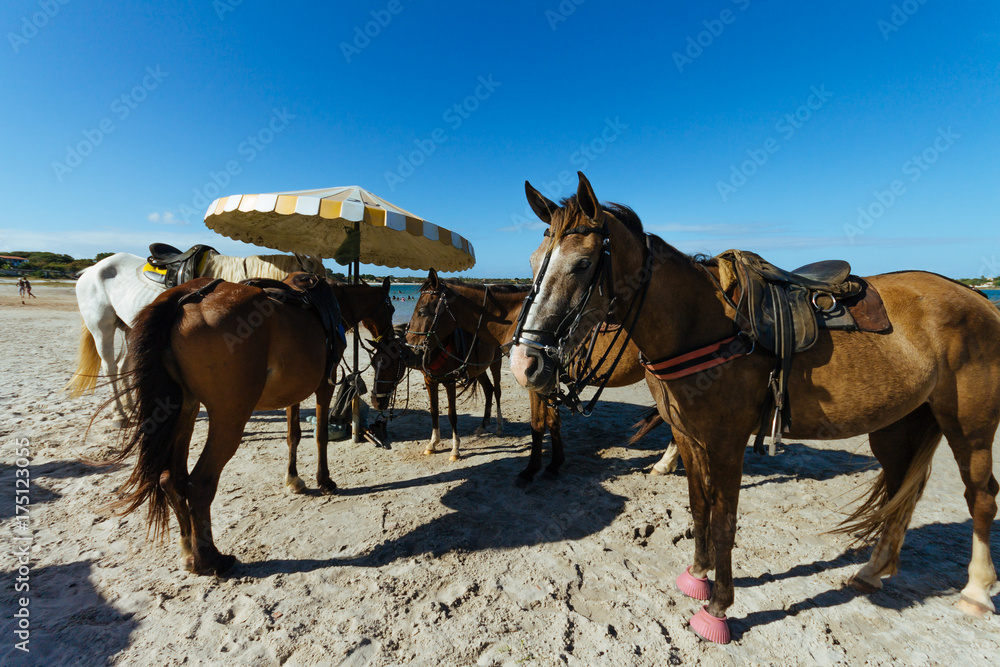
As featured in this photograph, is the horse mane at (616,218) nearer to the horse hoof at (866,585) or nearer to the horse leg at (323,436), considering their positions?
the horse hoof at (866,585)

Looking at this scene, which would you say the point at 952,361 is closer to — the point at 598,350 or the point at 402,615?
the point at 598,350

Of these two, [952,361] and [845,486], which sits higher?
[952,361]

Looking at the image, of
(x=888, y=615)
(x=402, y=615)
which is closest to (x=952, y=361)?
(x=888, y=615)

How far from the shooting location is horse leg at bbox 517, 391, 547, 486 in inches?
161

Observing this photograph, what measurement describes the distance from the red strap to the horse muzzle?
0.77 m

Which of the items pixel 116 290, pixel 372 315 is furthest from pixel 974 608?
pixel 116 290

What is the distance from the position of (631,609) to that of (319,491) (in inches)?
120

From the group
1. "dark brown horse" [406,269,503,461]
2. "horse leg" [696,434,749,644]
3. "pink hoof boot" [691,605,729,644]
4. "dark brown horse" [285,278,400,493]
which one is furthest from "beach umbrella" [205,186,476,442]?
"pink hoof boot" [691,605,729,644]

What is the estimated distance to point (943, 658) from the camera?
6.77 feet

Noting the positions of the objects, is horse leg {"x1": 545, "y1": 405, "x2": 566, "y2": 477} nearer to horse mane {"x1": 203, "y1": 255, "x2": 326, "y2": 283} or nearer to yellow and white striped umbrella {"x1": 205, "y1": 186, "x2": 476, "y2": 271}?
yellow and white striped umbrella {"x1": 205, "y1": 186, "x2": 476, "y2": 271}

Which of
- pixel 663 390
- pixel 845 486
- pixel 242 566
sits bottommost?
pixel 242 566

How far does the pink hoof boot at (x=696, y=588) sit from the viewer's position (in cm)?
248

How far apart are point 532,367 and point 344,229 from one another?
191 inches

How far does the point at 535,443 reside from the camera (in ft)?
13.5
